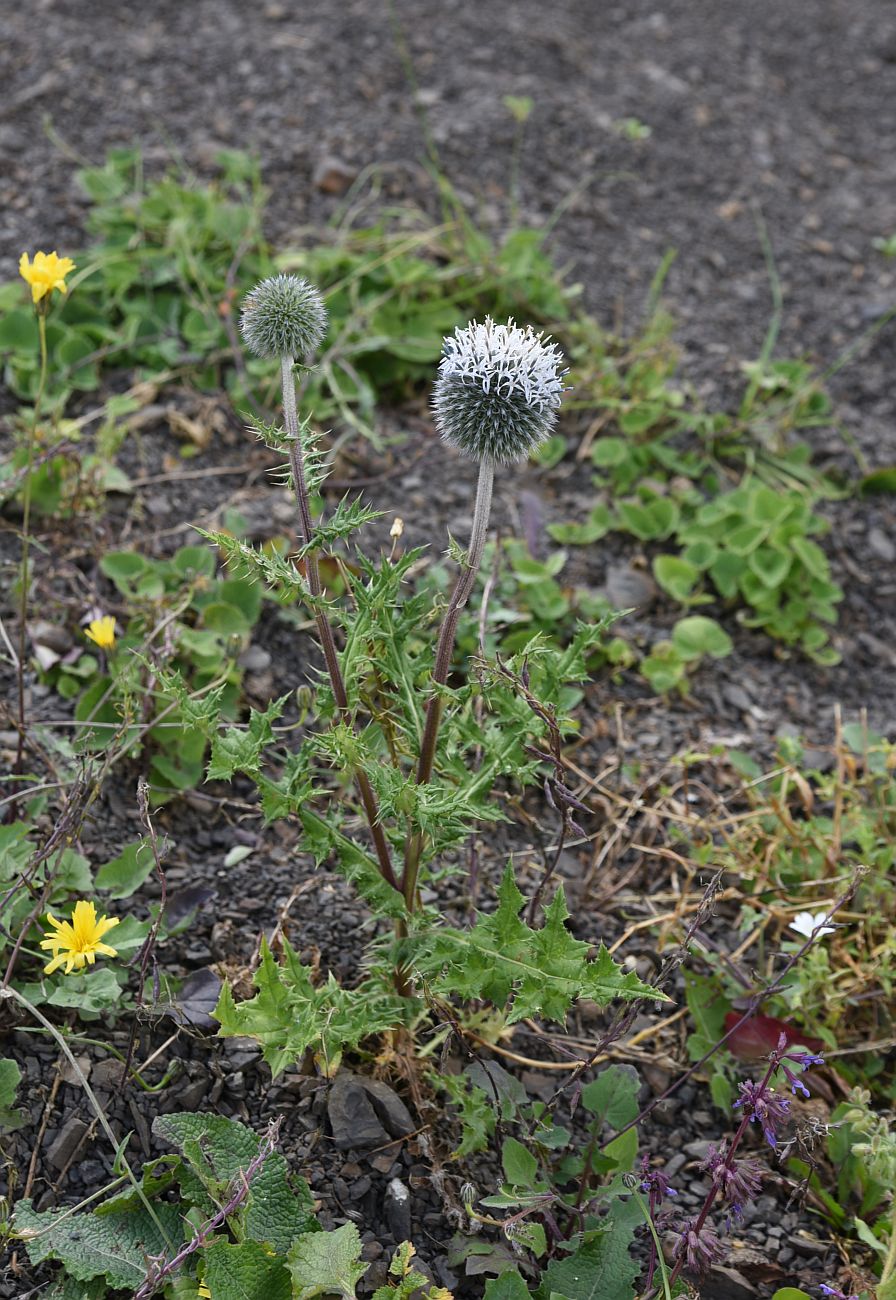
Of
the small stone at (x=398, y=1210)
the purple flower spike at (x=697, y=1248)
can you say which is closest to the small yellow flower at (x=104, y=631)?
the small stone at (x=398, y=1210)

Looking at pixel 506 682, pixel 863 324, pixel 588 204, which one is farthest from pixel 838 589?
pixel 588 204

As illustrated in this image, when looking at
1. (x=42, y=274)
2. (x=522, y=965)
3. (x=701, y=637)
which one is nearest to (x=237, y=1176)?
(x=522, y=965)

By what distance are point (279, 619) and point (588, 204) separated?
9.14 ft

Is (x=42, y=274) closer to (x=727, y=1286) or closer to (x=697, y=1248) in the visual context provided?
(x=697, y=1248)

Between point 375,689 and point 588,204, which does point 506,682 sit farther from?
point 588,204

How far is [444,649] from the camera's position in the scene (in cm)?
218

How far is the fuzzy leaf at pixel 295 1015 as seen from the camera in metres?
2.10

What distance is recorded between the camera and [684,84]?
19.9 feet

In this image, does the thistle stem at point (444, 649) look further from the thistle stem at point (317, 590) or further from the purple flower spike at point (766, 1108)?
the purple flower spike at point (766, 1108)

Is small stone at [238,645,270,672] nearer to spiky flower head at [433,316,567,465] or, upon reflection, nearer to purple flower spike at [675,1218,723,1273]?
spiky flower head at [433,316,567,465]

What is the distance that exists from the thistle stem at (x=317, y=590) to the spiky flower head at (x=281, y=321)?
43 mm

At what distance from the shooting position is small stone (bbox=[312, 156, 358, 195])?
15.9ft

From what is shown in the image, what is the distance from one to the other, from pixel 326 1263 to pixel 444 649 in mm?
1079

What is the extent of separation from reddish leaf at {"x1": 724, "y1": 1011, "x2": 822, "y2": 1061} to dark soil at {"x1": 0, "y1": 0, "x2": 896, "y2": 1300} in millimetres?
155
